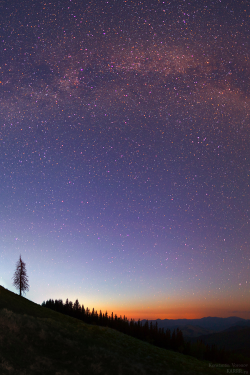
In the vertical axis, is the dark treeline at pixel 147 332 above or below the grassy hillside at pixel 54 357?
below

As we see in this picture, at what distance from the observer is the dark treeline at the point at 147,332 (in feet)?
214

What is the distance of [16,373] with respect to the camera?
560 inches

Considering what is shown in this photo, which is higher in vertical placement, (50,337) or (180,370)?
(50,337)

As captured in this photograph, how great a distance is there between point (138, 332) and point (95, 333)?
47836 millimetres

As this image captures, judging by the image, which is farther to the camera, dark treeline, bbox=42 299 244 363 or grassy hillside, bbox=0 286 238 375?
dark treeline, bbox=42 299 244 363

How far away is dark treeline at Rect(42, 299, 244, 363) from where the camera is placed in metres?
65.2

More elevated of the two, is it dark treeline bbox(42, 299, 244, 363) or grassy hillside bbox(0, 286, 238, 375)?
grassy hillside bbox(0, 286, 238, 375)

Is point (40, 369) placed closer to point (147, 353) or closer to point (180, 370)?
point (180, 370)

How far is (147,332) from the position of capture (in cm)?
7612

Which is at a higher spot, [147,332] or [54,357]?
[54,357]

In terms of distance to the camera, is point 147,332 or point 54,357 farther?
point 147,332

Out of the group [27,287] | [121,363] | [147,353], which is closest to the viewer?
[121,363]

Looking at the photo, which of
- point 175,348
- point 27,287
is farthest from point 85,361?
point 175,348

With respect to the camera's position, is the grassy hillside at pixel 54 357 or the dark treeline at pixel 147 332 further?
the dark treeline at pixel 147 332
